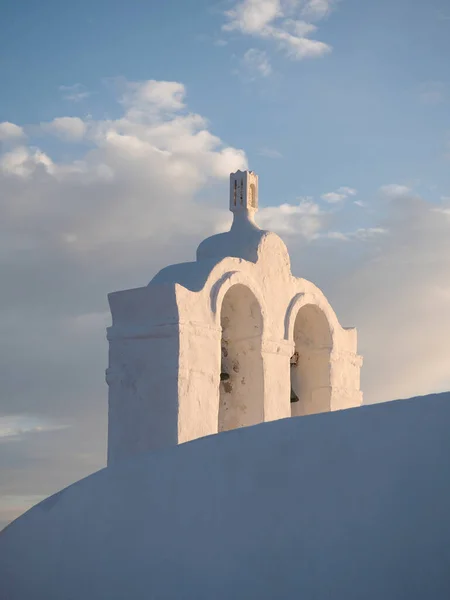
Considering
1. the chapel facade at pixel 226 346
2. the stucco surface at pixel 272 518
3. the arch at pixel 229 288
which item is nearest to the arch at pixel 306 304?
the chapel facade at pixel 226 346

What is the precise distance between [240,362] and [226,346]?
28 centimetres

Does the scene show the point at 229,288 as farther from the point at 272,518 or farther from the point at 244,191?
the point at 272,518

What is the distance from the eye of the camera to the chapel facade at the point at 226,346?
9.68 metres

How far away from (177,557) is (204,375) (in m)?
4.66

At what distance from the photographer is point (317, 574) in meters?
4.82

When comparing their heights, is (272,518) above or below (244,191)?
below

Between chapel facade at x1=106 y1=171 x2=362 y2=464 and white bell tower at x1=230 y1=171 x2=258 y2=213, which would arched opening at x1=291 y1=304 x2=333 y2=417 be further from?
white bell tower at x1=230 y1=171 x2=258 y2=213

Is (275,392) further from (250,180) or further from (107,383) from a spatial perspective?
(250,180)

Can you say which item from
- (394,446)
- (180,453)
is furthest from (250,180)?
(394,446)

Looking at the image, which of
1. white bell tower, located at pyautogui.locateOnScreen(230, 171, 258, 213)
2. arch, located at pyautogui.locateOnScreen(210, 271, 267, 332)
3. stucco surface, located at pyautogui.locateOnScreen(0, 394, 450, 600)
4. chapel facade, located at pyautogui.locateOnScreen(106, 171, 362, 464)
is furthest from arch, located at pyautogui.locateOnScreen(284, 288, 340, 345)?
stucco surface, located at pyautogui.locateOnScreen(0, 394, 450, 600)

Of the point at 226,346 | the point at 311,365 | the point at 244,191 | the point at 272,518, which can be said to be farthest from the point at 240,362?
the point at 272,518

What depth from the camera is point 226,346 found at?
36.8 feet

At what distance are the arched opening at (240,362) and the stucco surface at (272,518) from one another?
Answer: 4.91 m

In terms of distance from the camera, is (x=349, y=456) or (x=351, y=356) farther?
(x=351, y=356)
